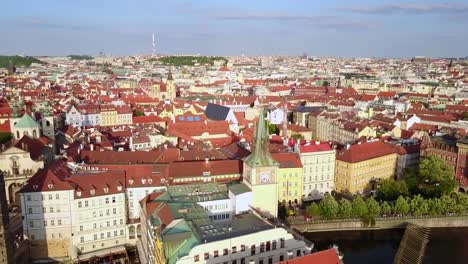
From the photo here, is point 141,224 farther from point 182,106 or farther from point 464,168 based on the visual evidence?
point 182,106

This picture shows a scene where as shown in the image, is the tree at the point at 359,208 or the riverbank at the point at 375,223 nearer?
the riverbank at the point at 375,223

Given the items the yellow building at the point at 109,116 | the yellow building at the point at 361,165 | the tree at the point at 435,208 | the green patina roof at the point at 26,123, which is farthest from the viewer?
the yellow building at the point at 109,116

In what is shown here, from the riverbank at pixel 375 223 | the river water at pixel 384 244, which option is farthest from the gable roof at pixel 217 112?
the river water at pixel 384 244

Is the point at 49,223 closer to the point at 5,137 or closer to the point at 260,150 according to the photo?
the point at 260,150

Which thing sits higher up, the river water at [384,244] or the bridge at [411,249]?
the bridge at [411,249]

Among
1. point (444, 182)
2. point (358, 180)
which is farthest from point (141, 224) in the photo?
point (444, 182)

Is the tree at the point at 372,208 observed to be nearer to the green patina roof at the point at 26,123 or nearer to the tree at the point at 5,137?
the green patina roof at the point at 26,123

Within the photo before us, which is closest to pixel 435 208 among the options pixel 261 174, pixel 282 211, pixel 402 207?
pixel 402 207

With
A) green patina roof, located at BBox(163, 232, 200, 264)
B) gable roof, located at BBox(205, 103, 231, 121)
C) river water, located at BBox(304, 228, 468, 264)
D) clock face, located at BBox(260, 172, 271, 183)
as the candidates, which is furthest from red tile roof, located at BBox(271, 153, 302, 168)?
gable roof, located at BBox(205, 103, 231, 121)
